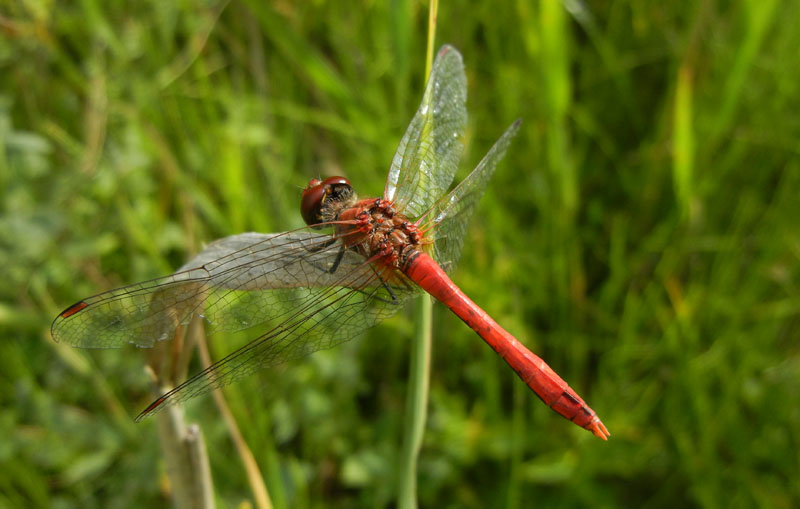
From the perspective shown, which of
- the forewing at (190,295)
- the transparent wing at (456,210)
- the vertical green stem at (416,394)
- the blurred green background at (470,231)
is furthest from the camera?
the blurred green background at (470,231)

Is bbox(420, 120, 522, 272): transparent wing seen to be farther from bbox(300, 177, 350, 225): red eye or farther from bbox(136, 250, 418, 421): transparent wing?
bbox(300, 177, 350, 225): red eye

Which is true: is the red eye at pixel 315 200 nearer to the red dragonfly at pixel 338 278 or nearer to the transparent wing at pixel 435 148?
the red dragonfly at pixel 338 278

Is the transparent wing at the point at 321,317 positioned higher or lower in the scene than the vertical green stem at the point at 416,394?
higher

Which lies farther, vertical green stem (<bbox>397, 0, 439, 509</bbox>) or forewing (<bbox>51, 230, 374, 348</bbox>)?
forewing (<bbox>51, 230, 374, 348</bbox>)

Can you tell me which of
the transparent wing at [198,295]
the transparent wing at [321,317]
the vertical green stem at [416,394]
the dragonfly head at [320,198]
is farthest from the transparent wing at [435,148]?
the vertical green stem at [416,394]

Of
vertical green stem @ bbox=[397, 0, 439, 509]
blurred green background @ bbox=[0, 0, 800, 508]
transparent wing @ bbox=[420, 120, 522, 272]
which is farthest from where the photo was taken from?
blurred green background @ bbox=[0, 0, 800, 508]

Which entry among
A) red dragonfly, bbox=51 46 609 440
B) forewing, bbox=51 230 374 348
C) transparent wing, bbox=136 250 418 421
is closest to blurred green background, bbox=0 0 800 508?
red dragonfly, bbox=51 46 609 440

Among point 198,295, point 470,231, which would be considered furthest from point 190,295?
point 470,231

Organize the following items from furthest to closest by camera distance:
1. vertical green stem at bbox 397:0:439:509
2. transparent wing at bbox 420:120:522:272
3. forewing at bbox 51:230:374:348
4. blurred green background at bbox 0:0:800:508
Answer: blurred green background at bbox 0:0:800:508, transparent wing at bbox 420:120:522:272, forewing at bbox 51:230:374:348, vertical green stem at bbox 397:0:439:509
